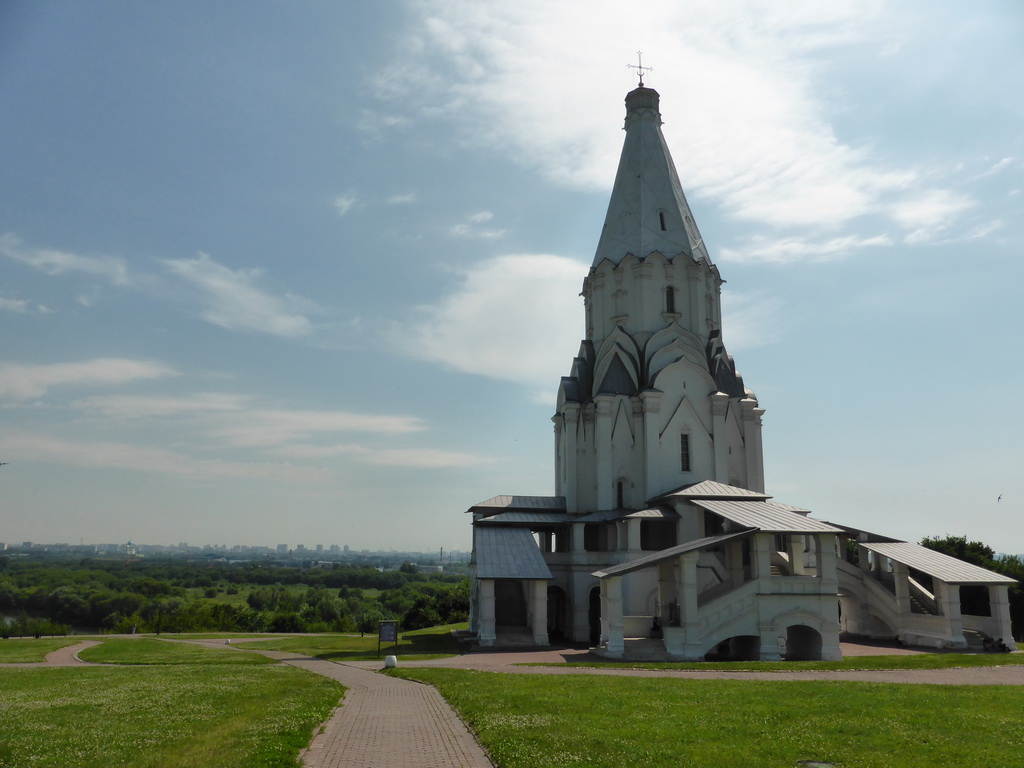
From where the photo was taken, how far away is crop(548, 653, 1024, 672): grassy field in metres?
21.3

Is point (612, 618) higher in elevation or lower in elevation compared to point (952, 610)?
lower

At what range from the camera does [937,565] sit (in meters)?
29.4

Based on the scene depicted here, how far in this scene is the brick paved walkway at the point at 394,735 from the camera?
10227mm

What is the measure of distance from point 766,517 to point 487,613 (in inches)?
457

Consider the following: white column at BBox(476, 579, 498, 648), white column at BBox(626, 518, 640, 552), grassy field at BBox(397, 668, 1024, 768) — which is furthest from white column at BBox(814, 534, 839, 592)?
white column at BBox(476, 579, 498, 648)

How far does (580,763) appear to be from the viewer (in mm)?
9547

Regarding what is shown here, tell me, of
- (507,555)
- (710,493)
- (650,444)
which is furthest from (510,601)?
(710,493)

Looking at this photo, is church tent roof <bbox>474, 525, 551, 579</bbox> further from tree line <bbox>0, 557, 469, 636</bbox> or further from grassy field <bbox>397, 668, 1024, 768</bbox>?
tree line <bbox>0, 557, 469, 636</bbox>

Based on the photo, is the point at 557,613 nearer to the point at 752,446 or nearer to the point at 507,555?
the point at 507,555

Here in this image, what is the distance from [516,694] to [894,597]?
22163mm

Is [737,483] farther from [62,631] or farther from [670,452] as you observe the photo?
[62,631]

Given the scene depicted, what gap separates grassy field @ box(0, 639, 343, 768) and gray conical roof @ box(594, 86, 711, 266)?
2843cm

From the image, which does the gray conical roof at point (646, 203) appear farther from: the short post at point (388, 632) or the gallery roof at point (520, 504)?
the short post at point (388, 632)

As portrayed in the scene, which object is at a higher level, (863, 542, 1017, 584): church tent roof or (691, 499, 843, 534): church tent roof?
(691, 499, 843, 534): church tent roof
